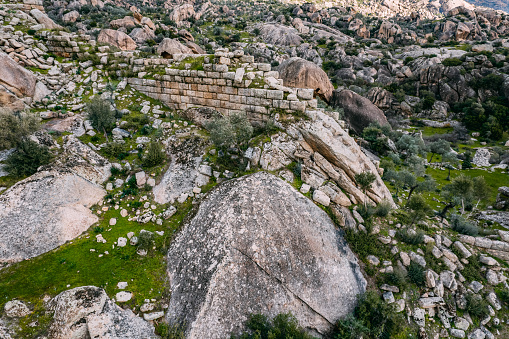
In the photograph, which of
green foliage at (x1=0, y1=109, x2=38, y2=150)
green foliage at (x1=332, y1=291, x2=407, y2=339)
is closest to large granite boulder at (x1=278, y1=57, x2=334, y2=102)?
green foliage at (x1=0, y1=109, x2=38, y2=150)

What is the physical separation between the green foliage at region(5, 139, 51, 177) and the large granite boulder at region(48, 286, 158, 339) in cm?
495

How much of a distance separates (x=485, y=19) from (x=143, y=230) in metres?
98.8

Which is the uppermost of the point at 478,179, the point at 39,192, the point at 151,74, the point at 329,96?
the point at 151,74

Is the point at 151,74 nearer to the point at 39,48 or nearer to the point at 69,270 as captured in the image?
the point at 39,48

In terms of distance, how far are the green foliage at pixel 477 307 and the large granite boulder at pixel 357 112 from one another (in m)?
23.0

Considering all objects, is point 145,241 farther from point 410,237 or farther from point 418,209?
point 418,209

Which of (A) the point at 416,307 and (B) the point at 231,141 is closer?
(A) the point at 416,307

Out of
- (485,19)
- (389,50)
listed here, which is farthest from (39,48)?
(485,19)

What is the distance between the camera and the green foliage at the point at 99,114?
11.3 meters

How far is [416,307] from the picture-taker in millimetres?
7898

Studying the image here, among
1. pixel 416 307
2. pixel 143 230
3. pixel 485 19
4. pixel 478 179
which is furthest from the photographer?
pixel 485 19

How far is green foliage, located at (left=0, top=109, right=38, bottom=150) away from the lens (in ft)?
28.6

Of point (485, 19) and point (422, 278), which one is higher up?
point (485, 19)

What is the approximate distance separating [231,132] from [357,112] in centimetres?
2359
